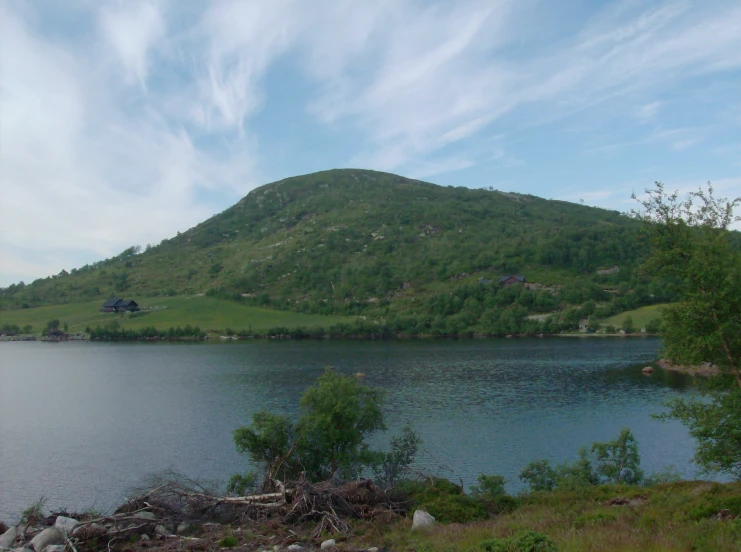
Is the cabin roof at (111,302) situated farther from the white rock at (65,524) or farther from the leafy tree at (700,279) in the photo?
the leafy tree at (700,279)

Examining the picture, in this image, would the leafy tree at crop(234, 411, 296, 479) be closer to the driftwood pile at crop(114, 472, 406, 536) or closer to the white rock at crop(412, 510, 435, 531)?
the driftwood pile at crop(114, 472, 406, 536)

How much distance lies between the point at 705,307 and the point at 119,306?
7726 inches

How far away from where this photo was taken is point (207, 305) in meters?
191

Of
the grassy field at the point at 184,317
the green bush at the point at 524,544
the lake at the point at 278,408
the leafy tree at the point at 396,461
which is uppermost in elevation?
the grassy field at the point at 184,317

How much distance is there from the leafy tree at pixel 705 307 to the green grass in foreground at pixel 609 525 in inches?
92.3

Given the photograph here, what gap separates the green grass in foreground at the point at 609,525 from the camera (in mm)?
11844

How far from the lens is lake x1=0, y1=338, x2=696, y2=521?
38.2 meters

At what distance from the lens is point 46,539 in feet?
54.9

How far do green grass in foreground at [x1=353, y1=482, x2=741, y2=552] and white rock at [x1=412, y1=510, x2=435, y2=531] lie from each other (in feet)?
1.10

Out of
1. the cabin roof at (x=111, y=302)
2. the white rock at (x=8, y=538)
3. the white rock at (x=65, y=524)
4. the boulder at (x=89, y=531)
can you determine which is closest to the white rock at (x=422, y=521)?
the boulder at (x=89, y=531)

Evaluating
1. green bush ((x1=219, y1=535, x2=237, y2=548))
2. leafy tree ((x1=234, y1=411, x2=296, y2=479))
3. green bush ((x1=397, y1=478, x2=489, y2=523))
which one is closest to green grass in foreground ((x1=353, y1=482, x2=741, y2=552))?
green bush ((x1=397, y1=478, x2=489, y2=523))

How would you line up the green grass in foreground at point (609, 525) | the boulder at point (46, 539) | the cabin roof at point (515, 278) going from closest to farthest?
the green grass in foreground at point (609, 525)
the boulder at point (46, 539)
the cabin roof at point (515, 278)

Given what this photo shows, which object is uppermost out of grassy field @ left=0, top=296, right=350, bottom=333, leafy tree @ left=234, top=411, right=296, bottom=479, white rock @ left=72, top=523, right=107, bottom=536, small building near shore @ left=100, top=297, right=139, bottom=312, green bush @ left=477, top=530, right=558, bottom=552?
small building near shore @ left=100, top=297, right=139, bottom=312

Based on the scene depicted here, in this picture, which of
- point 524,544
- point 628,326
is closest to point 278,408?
point 524,544
